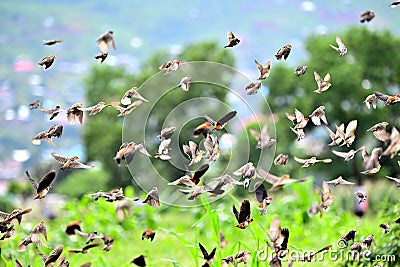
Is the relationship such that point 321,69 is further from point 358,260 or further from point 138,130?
point 358,260

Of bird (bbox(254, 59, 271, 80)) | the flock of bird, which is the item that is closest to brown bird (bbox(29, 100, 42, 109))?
the flock of bird

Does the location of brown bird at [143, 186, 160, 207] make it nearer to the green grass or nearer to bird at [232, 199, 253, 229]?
bird at [232, 199, 253, 229]

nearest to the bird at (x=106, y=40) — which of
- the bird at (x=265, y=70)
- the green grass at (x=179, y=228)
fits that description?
the bird at (x=265, y=70)

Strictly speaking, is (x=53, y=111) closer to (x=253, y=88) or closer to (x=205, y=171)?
(x=205, y=171)

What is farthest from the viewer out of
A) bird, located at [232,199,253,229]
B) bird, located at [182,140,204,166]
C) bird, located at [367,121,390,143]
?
bird, located at [182,140,204,166]

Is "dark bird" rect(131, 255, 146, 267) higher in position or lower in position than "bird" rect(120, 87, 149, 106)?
lower

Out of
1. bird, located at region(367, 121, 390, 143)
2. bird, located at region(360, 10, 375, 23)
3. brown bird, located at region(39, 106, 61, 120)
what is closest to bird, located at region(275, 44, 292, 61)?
bird, located at region(360, 10, 375, 23)

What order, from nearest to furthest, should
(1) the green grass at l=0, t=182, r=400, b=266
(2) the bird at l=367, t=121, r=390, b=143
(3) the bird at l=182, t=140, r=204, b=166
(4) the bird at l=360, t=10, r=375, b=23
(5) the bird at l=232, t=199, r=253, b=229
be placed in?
(2) the bird at l=367, t=121, r=390, b=143 → (5) the bird at l=232, t=199, r=253, b=229 → (3) the bird at l=182, t=140, r=204, b=166 → (4) the bird at l=360, t=10, r=375, b=23 → (1) the green grass at l=0, t=182, r=400, b=266

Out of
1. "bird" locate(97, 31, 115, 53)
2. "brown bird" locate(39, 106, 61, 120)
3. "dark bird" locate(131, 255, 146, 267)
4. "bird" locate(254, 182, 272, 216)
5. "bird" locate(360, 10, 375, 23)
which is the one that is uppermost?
"bird" locate(360, 10, 375, 23)

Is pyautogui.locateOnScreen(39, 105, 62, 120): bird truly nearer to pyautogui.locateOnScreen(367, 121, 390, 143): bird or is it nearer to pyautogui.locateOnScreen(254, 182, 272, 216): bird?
pyautogui.locateOnScreen(254, 182, 272, 216): bird

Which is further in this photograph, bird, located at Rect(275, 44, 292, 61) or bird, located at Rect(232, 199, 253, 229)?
bird, located at Rect(275, 44, 292, 61)

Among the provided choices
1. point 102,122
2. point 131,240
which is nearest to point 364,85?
point 102,122

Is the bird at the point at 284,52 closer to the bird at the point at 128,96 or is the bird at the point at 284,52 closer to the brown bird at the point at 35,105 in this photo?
the bird at the point at 128,96

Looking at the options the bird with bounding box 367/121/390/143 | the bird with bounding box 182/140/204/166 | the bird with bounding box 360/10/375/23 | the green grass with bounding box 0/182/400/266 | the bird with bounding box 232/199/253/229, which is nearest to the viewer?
the bird with bounding box 367/121/390/143
